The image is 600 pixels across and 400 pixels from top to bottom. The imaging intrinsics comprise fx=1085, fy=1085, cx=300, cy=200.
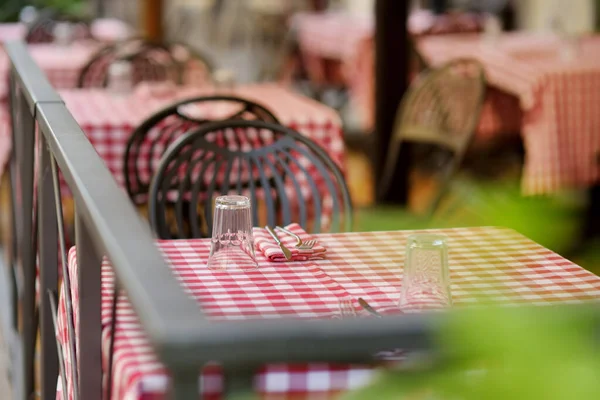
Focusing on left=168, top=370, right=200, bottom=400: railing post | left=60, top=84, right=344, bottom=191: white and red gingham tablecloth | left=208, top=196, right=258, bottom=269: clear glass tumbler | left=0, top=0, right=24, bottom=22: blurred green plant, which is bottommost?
left=0, top=0, right=24, bottom=22: blurred green plant

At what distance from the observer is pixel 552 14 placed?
7402mm

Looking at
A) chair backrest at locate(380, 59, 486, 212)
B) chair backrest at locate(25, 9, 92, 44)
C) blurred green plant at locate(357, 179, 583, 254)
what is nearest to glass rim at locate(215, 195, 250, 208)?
blurred green plant at locate(357, 179, 583, 254)

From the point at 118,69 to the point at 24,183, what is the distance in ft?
4.66

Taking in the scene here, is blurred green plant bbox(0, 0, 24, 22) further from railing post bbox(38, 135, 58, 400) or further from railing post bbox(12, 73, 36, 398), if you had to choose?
railing post bbox(38, 135, 58, 400)

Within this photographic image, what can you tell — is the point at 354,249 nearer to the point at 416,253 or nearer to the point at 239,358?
the point at 416,253

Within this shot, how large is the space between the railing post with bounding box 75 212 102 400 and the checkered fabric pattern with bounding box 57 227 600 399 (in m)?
0.03

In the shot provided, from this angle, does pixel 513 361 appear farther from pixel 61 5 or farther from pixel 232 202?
pixel 61 5

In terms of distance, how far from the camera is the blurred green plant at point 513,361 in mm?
385

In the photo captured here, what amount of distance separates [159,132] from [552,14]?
4.98 m

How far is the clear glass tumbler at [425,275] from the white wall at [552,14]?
5619mm

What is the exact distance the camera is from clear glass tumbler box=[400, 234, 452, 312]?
4.84ft

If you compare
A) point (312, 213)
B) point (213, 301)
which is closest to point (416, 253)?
point (213, 301)

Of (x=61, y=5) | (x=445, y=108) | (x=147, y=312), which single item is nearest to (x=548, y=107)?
(x=445, y=108)

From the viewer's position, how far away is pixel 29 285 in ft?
7.93
